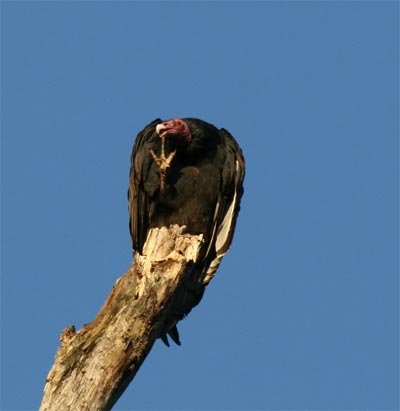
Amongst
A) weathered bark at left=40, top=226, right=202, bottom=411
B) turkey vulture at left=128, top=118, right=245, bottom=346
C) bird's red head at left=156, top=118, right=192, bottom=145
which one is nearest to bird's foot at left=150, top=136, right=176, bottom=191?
turkey vulture at left=128, top=118, right=245, bottom=346

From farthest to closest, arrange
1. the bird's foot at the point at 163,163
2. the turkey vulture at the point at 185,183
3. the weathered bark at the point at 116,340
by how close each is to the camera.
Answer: the turkey vulture at the point at 185,183 → the bird's foot at the point at 163,163 → the weathered bark at the point at 116,340

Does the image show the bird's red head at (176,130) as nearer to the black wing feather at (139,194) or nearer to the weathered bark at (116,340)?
the black wing feather at (139,194)

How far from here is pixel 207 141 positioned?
28.9 feet

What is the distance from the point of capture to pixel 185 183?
863 centimetres

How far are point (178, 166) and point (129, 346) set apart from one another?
2483 millimetres

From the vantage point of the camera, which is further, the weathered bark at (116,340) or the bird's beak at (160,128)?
the bird's beak at (160,128)

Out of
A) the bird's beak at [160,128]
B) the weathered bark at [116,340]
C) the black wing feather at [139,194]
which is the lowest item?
the weathered bark at [116,340]

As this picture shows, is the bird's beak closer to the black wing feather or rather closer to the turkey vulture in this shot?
the turkey vulture

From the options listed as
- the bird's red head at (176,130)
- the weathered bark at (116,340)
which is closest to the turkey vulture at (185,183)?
the bird's red head at (176,130)

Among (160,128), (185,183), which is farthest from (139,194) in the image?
(160,128)

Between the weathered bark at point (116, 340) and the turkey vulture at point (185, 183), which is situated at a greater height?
the turkey vulture at point (185, 183)

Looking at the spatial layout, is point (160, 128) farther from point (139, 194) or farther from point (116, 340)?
point (116, 340)

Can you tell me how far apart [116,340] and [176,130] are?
251 cm

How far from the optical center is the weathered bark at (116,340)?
645 centimetres
